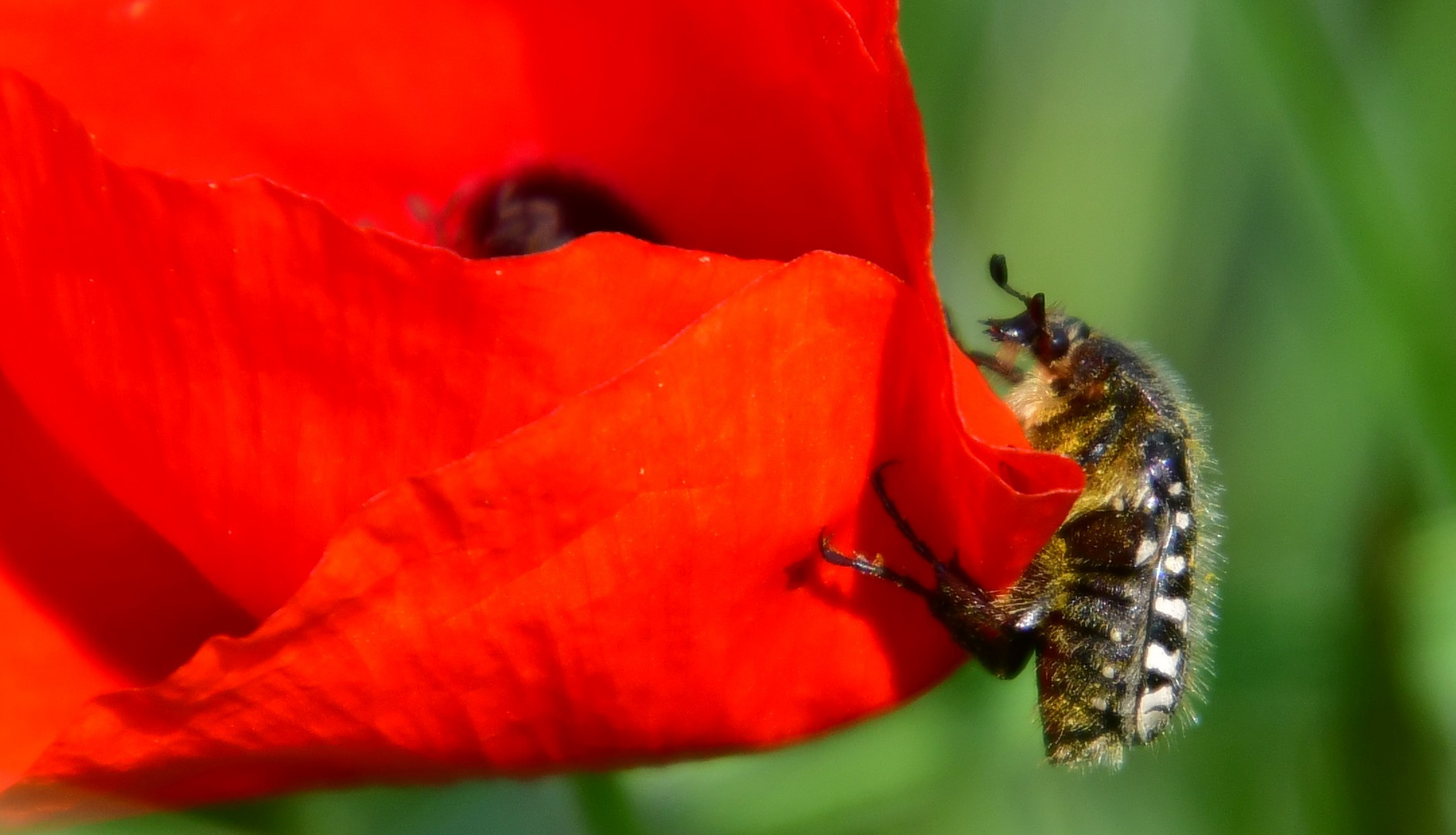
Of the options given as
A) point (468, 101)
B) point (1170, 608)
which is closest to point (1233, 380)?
point (1170, 608)

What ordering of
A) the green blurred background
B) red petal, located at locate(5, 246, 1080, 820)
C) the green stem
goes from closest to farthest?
red petal, located at locate(5, 246, 1080, 820) < the green stem < the green blurred background

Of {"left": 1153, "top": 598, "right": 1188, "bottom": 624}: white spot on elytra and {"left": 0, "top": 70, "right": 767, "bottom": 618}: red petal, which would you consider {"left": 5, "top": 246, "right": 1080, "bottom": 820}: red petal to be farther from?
{"left": 1153, "top": 598, "right": 1188, "bottom": 624}: white spot on elytra

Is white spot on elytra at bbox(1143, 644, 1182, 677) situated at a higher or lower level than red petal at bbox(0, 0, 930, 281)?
lower

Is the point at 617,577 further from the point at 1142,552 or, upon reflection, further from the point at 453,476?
the point at 1142,552

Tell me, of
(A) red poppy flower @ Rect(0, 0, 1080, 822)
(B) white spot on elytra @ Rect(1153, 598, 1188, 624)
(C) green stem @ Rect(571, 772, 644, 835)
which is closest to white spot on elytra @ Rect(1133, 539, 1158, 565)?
(B) white spot on elytra @ Rect(1153, 598, 1188, 624)

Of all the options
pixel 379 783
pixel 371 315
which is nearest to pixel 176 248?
pixel 371 315

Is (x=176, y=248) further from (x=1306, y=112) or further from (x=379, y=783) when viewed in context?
(x=1306, y=112)

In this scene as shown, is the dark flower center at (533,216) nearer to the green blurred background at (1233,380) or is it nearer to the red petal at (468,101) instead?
the red petal at (468,101)
